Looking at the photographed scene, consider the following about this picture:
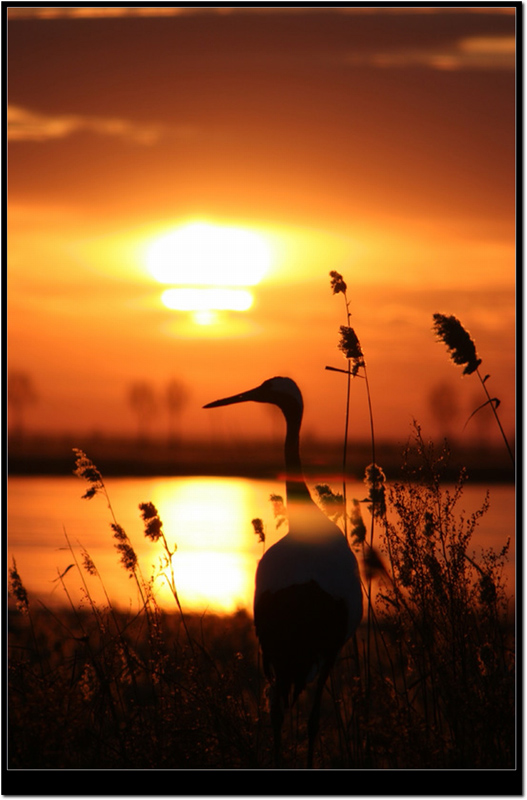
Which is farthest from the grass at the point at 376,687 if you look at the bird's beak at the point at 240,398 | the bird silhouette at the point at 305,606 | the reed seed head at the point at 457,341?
the bird's beak at the point at 240,398

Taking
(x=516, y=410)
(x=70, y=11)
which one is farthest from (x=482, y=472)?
(x=70, y=11)

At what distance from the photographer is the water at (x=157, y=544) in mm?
4883

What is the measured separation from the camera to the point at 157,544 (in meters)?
4.65

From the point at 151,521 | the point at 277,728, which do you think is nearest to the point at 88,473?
the point at 151,521

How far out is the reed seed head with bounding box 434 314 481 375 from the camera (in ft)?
13.8

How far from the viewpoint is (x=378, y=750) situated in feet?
14.2

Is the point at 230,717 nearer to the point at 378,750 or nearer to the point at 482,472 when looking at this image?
the point at 378,750

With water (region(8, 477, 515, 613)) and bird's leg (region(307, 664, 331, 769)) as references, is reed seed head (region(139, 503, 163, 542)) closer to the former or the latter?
water (region(8, 477, 515, 613))

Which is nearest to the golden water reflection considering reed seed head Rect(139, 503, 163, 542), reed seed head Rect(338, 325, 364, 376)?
reed seed head Rect(139, 503, 163, 542)

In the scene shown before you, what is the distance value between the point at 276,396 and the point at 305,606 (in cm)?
119

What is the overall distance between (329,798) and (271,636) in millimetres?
806

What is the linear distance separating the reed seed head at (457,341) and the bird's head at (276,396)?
1031 mm

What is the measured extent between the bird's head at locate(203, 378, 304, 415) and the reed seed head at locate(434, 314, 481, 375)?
3.38ft

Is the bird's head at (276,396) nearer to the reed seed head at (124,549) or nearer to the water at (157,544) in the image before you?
the water at (157,544)
